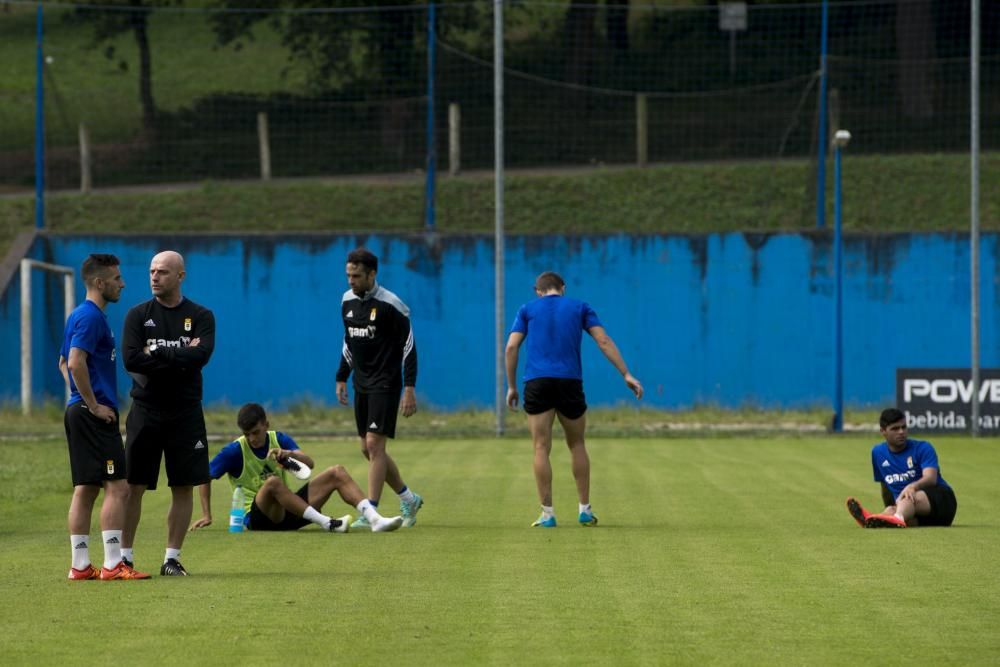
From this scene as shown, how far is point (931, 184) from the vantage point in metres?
33.9

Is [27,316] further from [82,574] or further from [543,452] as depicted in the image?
[82,574]

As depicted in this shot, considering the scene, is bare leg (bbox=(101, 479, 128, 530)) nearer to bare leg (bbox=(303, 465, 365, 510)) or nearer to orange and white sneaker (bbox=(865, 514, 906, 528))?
bare leg (bbox=(303, 465, 365, 510))

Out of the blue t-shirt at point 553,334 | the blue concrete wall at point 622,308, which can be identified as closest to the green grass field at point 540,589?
the blue t-shirt at point 553,334

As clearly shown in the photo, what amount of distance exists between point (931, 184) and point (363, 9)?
11.4m

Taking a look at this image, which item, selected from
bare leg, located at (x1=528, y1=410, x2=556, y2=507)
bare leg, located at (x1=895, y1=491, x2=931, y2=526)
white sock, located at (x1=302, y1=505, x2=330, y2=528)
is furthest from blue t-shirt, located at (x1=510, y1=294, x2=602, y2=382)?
bare leg, located at (x1=895, y1=491, x2=931, y2=526)

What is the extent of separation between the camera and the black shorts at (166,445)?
10000 millimetres

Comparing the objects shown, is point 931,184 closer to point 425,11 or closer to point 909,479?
point 425,11

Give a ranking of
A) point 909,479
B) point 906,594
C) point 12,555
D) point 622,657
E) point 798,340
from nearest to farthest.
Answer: point 622,657 < point 906,594 < point 12,555 < point 909,479 < point 798,340

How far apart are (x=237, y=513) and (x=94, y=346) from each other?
131 inches

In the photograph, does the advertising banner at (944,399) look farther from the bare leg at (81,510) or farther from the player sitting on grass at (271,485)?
the bare leg at (81,510)

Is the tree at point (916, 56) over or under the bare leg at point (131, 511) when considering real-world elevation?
over

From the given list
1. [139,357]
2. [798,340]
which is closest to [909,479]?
[139,357]

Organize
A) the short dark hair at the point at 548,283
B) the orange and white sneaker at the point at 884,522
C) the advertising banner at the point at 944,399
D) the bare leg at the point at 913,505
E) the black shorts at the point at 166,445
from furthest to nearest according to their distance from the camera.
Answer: the advertising banner at the point at 944,399
the short dark hair at the point at 548,283
the bare leg at the point at 913,505
the orange and white sneaker at the point at 884,522
the black shorts at the point at 166,445

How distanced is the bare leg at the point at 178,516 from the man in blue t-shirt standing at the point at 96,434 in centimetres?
29
